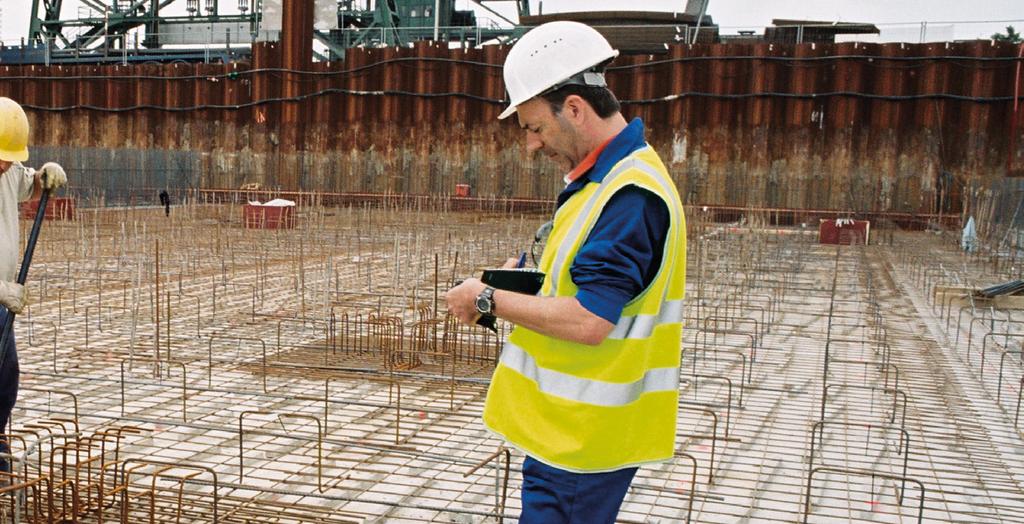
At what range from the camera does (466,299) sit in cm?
201

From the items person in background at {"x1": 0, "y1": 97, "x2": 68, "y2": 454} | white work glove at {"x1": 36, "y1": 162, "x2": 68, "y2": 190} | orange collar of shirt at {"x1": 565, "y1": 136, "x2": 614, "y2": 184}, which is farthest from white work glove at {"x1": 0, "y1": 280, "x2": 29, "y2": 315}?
orange collar of shirt at {"x1": 565, "y1": 136, "x2": 614, "y2": 184}

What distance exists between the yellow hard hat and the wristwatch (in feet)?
7.06

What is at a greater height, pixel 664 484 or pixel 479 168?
pixel 479 168

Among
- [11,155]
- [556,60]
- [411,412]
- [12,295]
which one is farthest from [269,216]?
[556,60]

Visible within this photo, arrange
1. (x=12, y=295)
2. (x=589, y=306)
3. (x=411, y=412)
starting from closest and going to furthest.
Answer: 1. (x=589, y=306)
2. (x=12, y=295)
3. (x=411, y=412)

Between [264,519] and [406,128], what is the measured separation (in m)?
20.4

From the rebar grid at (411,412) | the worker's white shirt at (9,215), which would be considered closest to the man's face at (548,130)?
the rebar grid at (411,412)

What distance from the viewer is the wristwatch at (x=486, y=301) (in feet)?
6.53

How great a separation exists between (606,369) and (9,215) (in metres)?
2.68

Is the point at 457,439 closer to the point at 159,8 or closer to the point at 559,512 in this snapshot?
the point at 559,512

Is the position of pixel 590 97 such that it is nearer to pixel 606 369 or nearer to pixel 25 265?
pixel 606 369

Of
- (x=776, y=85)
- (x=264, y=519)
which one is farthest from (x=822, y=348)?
(x=776, y=85)

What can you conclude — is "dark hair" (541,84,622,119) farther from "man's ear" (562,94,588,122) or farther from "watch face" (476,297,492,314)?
"watch face" (476,297,492,314)

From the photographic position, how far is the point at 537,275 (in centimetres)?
206
